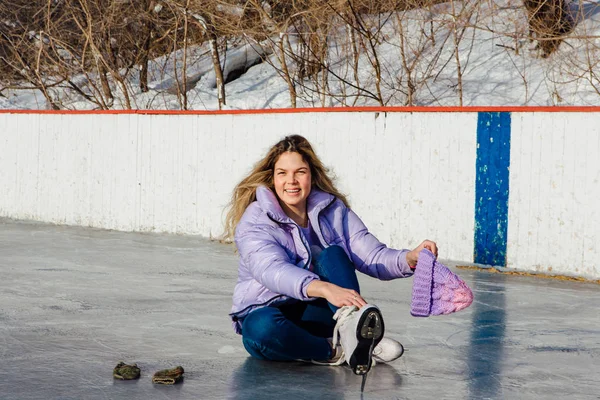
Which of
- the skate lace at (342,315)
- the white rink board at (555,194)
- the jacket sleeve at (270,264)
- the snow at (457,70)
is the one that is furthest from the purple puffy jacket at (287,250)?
the snow at (457,70)

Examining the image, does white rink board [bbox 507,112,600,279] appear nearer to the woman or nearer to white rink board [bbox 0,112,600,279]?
white rink board [bbox 0,112,600,279]

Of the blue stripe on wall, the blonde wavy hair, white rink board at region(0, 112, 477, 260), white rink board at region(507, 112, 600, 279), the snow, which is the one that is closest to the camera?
the blonde wavy hair

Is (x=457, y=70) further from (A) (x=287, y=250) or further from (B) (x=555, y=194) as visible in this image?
(A) (x=287, y=250)

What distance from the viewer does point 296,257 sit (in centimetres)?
392

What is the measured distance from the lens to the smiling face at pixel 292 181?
4004 mm

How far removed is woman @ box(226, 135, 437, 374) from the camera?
3793 millimetres

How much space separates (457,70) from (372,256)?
39.4ft

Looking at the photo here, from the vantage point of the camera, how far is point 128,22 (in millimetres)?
18812

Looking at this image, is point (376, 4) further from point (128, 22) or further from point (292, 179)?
point (292, 179)

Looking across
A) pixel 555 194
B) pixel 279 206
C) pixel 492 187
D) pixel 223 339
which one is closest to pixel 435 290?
pixel 279 206

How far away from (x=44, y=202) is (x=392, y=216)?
5.02 meters

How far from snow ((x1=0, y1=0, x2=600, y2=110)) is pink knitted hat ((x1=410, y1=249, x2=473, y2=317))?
9.63m

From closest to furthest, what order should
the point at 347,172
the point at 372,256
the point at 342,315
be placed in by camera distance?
1. the point at 342,315
2. the point at 372,256
3. the point at 347,172

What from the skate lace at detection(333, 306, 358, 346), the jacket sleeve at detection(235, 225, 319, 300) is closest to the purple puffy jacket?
the jacket sleeve at detection(235, 225, 319, 300)
